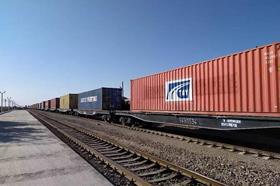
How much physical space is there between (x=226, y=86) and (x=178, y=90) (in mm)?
4084

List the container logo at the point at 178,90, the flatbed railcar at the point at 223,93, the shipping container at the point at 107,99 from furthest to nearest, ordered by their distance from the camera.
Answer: the shipping container at the point at 107,99, the container logo at the point at 178,90, the flatbed railcar at the point at 223,93

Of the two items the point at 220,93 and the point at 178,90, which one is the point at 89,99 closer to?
the point at 178,90

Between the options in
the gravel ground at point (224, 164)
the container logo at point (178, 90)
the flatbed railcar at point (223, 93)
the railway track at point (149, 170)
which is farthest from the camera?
the container logo at point (178, 90)

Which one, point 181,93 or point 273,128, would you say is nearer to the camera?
point 273,128

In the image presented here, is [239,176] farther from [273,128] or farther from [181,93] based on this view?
[181,93]

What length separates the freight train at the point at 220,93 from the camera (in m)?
10.4

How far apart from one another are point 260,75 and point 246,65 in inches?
31.7

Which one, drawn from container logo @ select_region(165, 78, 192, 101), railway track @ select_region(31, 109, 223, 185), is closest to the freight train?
container logo @ select_region(165, 78, 192, 101)

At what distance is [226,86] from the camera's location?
12.5 m

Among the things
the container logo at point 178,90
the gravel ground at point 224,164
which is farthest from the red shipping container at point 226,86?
the gravel ground at point 224,164

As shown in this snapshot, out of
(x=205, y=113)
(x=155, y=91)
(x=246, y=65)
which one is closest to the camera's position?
(x=246, y=65)

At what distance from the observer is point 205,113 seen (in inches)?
546

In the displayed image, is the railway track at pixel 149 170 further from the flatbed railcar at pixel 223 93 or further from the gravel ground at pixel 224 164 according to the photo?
the flatbed railcar at pixel 223 93

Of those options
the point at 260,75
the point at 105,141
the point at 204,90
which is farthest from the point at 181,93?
the point at 260,75
